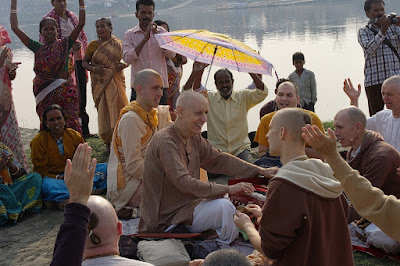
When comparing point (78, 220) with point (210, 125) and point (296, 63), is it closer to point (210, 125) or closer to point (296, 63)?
point (210, 125)

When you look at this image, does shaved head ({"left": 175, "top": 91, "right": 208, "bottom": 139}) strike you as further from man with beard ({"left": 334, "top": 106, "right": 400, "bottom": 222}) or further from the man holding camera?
the man holding camera

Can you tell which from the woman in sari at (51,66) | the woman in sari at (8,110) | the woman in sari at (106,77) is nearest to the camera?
the woman in sari at (8,110)

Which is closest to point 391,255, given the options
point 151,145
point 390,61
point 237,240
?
point 237,240

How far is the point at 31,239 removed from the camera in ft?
16.7

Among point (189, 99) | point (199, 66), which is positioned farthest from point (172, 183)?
point (199, 66)

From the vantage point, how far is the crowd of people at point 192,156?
97.7 inches

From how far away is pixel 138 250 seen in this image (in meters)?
4.32

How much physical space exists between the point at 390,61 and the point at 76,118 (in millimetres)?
3703

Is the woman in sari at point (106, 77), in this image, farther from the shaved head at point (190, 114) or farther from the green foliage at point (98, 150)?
the shaved head at point (190, 114)

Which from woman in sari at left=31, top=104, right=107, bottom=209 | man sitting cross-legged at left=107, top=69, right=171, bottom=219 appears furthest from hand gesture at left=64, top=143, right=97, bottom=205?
woman in sari at left=31, top=104, right=107, bottom=209

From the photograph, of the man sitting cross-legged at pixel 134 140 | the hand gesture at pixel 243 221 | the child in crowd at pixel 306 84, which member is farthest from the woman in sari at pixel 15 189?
the child in crowd at pixel 306 84

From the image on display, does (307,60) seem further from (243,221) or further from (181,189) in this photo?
(243,221)

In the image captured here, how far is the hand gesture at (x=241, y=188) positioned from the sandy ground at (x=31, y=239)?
1.50 m

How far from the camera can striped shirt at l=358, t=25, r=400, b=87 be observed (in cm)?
705
